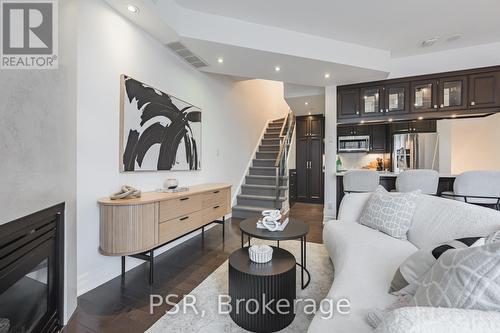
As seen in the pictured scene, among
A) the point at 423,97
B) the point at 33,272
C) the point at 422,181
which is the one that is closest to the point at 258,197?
the point at 422,181

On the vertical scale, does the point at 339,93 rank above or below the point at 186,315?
above

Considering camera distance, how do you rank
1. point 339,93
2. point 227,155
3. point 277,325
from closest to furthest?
point 277,325, point 339,93, point 227,155

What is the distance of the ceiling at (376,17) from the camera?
8.65ft

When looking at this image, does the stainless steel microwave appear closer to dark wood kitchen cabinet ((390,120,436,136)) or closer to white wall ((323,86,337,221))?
dark wood kitchen cabinet ((390,120,436,136))

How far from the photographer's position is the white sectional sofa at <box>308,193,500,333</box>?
2.31ft

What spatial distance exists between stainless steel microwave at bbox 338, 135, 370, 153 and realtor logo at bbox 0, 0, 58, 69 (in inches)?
212

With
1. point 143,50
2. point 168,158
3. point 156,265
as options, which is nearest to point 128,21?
point 143,50

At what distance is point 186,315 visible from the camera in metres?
1.76

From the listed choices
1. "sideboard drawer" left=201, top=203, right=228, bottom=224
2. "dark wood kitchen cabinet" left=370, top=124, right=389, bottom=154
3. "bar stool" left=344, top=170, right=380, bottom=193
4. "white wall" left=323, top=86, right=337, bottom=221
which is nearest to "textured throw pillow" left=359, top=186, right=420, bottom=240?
"bar stool" left=344, top=170, right=380, bottom=193

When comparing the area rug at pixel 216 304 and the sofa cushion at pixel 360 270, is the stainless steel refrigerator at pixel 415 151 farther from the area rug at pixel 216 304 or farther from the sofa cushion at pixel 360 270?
the area rug at pixel 216 304

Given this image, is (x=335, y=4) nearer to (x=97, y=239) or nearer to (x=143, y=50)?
(x=143, y=50)

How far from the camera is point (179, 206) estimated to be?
103 inches

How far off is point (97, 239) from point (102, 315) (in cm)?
69

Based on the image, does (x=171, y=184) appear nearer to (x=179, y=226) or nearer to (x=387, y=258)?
(x=179, y=226)
